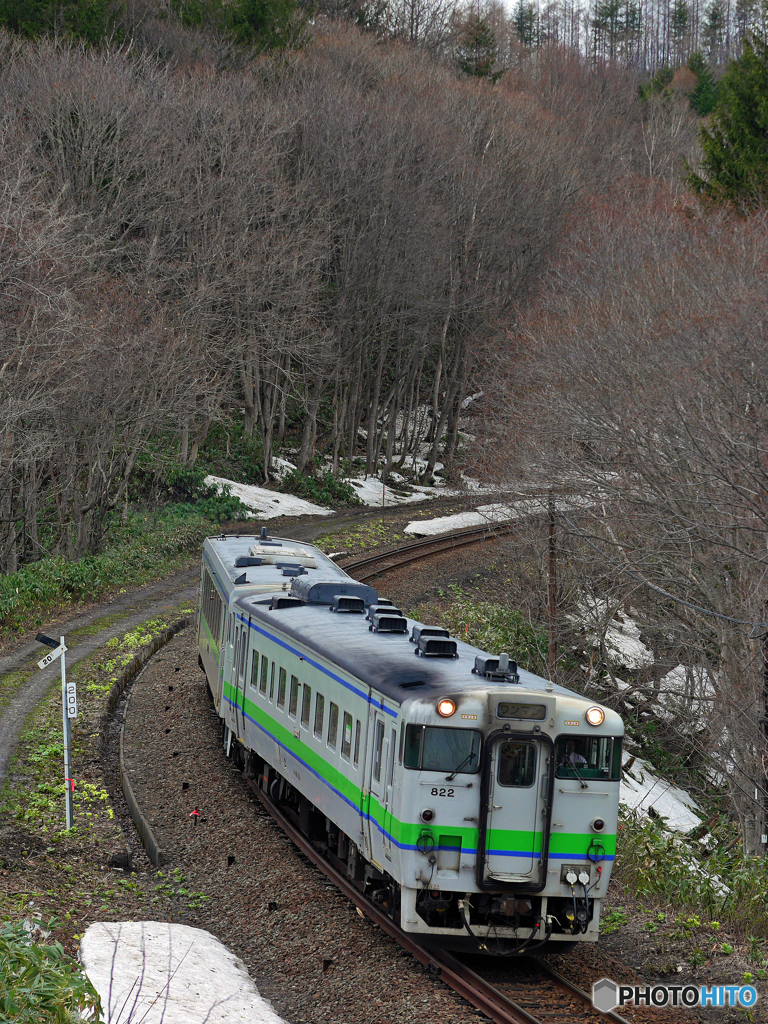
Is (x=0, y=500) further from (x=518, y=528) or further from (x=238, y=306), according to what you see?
(x=518, y=528)

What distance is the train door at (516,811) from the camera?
8.98 metres

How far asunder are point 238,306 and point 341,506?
9161mm

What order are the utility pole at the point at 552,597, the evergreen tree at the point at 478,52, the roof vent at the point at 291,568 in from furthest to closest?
1. the evergreen tree at the point at 478,52
2. the utility pole at the point at 552,597
3. the roof vent at the point at 291,568

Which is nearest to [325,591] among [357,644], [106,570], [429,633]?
[357,644]

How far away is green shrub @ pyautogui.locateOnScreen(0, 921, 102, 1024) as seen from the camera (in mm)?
6129

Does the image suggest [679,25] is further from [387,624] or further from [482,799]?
[482,799]

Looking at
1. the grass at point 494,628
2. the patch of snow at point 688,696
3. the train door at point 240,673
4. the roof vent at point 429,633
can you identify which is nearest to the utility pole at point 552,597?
the grass at point 494,628

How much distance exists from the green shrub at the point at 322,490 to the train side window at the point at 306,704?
27780mm

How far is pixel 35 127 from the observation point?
31984mm

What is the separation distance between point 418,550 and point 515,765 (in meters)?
22.8

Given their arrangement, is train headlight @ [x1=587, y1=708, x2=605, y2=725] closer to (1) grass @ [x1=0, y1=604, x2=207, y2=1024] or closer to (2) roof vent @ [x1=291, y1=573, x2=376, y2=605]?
(1) grass @ [x1=0, y1=604, x2=207, y2=1024]

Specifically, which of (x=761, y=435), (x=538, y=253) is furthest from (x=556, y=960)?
(x=538, y=253)

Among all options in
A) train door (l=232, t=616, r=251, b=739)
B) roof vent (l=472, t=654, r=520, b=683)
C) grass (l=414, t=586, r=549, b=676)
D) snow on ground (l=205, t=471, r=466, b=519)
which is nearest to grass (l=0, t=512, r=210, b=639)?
snow on ground (l=205, t=471, r=466, b=519)

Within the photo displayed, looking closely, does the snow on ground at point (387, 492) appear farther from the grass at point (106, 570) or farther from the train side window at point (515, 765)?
the train side window at point (515, 765)
